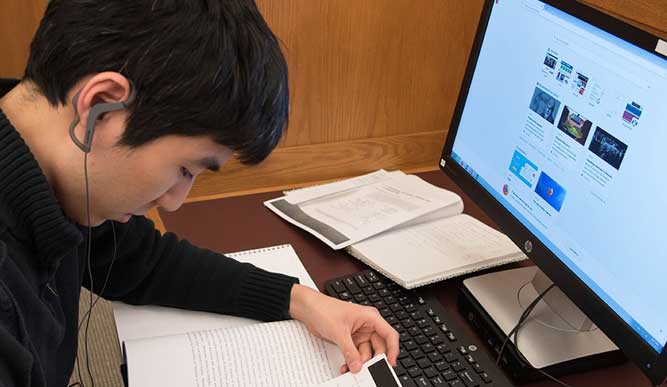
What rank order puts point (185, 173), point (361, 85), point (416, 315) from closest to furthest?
point (185, 173), point (416, 315), point (361, 85)

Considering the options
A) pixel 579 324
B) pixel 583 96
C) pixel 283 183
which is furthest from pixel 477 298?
pixel 283 183

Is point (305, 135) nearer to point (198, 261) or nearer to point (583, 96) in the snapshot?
point (198, 261)

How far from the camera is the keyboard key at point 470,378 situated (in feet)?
2.56

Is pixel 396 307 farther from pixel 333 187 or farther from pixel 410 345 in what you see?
pixel 333 187

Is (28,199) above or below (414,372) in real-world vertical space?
above

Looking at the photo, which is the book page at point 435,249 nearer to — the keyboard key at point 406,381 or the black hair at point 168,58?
the keyboard key at point 406,381

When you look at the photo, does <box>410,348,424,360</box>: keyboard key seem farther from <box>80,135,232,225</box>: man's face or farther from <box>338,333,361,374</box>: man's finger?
<box>80,135,232,225</box>: man's face

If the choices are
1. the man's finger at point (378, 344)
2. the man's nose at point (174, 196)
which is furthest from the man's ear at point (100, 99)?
the man's finger at point (378, 344)

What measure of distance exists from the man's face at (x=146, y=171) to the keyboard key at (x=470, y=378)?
15.0 inches

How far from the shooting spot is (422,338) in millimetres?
843

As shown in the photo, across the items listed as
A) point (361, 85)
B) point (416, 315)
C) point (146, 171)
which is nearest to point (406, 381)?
point (416, 315)

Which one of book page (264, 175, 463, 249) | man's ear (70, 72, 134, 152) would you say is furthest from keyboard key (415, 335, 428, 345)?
man's ear (70, 72, 134, 152)

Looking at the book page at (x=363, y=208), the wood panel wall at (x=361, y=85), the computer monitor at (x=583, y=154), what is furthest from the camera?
the wood panel wall at (x=361, y=85)

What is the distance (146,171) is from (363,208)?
524 mm
